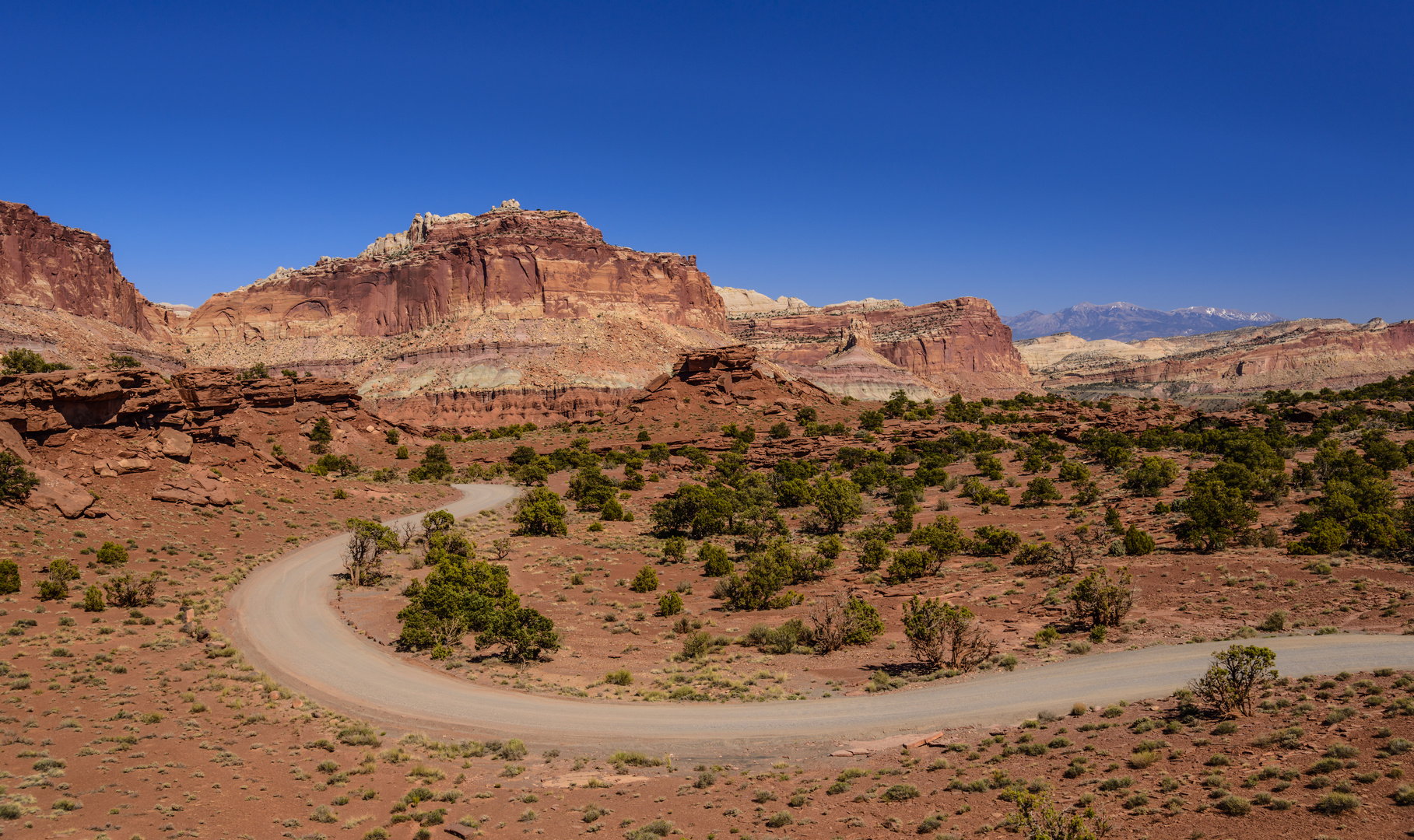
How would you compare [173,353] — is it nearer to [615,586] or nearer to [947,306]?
[615,586]

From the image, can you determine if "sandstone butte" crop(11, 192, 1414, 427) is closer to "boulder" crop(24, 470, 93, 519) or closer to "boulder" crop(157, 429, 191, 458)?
"boulder" crop(157, 429, 191, 458)

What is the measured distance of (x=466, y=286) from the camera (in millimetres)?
114562

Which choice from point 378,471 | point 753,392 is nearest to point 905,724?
point 378,471

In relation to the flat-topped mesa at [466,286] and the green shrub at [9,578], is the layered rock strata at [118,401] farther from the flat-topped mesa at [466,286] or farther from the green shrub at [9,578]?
the flat-topped mesa at [466,286]

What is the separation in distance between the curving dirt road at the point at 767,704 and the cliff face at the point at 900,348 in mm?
98599

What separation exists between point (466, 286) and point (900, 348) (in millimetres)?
83808

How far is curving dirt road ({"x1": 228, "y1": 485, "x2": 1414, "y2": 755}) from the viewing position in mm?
14836

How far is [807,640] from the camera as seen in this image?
2167 cm

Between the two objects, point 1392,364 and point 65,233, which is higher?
point 65,233

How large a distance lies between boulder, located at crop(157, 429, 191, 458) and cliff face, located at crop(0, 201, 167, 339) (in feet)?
234

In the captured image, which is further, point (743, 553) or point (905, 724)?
point (743, 553)

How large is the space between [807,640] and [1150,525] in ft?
58.3

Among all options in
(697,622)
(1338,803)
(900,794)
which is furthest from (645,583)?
(1338,803)

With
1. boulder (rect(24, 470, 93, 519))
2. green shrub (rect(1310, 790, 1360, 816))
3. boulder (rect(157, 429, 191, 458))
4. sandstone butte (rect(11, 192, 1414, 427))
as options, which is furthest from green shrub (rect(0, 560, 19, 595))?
sandstone butte (rect(11, 192, 1414, 427))
